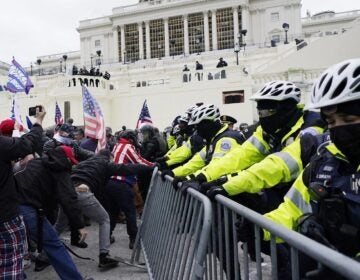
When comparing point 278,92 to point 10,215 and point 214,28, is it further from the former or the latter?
point 214,28

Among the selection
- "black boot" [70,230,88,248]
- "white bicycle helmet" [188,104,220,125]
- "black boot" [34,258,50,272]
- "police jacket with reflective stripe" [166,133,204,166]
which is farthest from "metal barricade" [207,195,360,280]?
"police jacket with reflective stripe" [166,133,204,166]

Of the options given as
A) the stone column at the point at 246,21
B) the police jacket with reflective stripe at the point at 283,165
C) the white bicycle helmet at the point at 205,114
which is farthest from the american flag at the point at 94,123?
the stone column at the point at 246,21

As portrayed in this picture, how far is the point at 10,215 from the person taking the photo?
3.77 m

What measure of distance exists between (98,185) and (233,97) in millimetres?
20486

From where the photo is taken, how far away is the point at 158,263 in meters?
4.22

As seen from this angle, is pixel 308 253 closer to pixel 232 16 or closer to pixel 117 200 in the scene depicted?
pixel 117 200

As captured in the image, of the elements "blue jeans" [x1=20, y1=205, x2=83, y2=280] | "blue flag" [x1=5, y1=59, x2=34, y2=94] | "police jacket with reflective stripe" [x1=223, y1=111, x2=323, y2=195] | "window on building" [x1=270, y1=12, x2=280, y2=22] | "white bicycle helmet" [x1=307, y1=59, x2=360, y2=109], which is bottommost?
"blue jeans" [x1=20, y1=205, x2=83, y2=280]

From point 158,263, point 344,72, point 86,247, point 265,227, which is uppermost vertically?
point 344,72

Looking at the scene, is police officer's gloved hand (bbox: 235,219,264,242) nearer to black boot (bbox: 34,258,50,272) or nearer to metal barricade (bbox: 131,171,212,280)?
metal barricade (bbox: 131,171,212,280)

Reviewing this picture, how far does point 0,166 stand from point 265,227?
8.64 ft

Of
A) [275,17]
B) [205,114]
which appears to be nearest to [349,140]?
[205,114]

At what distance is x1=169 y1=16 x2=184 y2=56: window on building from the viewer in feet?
222

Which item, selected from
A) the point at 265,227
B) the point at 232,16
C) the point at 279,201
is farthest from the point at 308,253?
the point at 232,16

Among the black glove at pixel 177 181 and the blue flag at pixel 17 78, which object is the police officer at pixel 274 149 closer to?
the black glove at pixel 177 181
